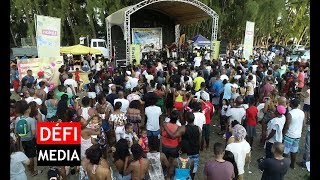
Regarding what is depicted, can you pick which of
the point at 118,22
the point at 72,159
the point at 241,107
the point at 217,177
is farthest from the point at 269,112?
the point at 118,22

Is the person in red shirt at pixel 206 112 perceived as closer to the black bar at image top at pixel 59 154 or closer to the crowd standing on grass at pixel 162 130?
the crowd standing on grass at pixel 162 130

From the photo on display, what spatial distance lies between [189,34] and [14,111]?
85.9ft

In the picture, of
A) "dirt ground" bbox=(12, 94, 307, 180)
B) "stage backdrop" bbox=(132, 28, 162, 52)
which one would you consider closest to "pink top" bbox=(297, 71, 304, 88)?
"dirt ground" bbox=(12, 94, 307, 180)

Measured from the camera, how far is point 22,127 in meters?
5.77

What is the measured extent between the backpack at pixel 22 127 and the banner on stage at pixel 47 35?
6.97m

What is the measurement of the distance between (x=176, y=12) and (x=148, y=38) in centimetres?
306

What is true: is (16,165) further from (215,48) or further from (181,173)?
(215,48)

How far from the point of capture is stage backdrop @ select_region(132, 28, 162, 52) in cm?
2545

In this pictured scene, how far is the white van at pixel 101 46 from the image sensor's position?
77.5 ft

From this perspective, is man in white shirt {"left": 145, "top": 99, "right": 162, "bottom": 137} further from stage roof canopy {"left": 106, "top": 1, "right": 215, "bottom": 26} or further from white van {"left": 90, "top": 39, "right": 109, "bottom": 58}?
white van {"left": 90, "top": 39, "right": 109, "bottom": 58}

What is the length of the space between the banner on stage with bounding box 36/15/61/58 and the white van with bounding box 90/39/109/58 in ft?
35.7

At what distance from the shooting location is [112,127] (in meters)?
6.34

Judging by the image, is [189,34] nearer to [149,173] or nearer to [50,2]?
[50,2]
